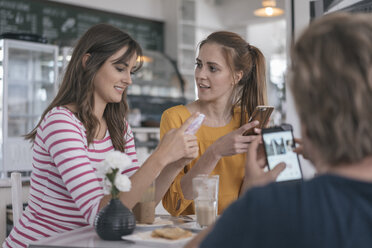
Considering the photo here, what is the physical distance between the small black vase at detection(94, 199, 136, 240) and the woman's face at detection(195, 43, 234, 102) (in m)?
0.86

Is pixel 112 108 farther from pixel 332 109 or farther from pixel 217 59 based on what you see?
pixel 332 109

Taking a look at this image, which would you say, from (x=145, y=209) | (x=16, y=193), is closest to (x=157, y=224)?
(x=145, y=209)

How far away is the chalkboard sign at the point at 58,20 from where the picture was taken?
5.57 meters

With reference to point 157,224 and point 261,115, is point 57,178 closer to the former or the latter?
point 157,224

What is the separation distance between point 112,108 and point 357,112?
4.17ft

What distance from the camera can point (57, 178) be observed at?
1.52 meters

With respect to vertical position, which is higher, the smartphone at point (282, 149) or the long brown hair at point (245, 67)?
the long brown hair at point (245, 67)

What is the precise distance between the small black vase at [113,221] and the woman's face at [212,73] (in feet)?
2.83

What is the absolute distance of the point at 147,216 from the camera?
4.82 feet

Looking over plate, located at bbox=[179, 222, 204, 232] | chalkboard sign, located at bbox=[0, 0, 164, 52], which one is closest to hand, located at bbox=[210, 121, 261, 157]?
plate, located at bbox=[179, 222, 204, 232]

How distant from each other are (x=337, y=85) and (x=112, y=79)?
111 cm

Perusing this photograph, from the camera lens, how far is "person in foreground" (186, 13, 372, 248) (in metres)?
0.65

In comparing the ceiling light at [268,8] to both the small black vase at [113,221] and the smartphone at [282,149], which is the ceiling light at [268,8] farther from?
the small black vase at [113,221]

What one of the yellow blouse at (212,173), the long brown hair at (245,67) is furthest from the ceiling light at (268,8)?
the yellow blouse at (212,173)
